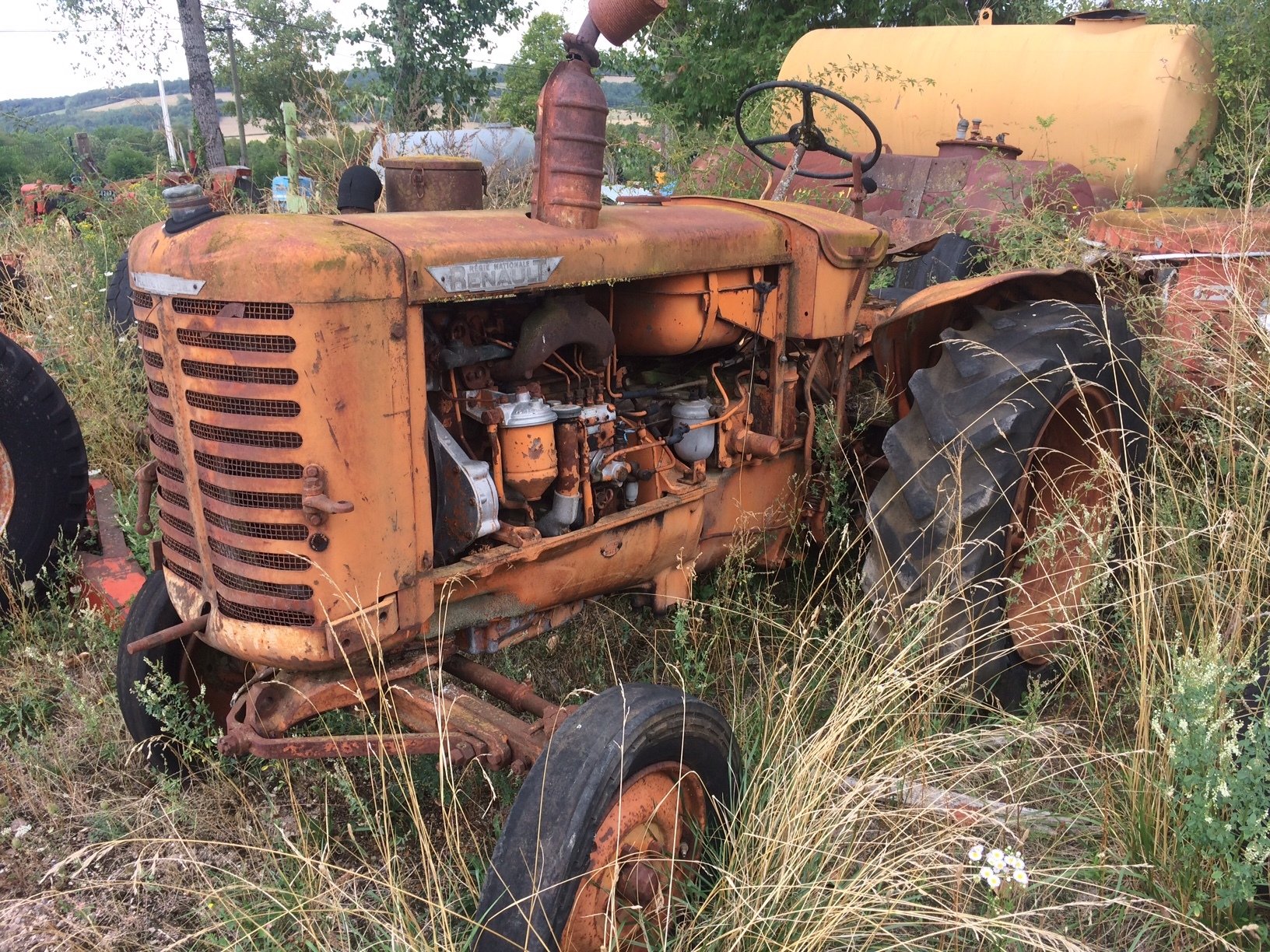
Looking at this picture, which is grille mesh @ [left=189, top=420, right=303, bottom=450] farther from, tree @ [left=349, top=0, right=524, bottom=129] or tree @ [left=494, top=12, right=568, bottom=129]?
tree @ [left=494, top=12, right=568, bottom=129]

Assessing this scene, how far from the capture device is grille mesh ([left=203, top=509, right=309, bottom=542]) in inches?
77.3

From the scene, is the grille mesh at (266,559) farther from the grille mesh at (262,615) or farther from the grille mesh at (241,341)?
the grille mesh at (241,341)

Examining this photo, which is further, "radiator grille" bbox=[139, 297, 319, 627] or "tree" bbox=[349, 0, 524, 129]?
"tree" bbox=[349, 0, 524, 129]

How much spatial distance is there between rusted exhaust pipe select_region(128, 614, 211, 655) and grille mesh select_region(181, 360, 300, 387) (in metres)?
0.59

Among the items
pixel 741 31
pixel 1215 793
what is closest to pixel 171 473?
pixel 1215 793

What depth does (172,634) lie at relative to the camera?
2262 millimetres

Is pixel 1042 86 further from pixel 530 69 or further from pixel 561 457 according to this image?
pixel 530 69

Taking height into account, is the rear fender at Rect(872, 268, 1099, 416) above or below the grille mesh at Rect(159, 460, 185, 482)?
above

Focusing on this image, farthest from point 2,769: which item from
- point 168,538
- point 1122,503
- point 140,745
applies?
point 1122,503

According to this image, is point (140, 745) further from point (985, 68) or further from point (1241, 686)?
point (985, 68)

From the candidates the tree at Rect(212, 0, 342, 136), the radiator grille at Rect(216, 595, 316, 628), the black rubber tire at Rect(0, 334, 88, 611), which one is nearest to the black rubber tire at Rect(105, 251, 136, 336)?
the black rubber tire at Rect(0, 334, 88, 611)

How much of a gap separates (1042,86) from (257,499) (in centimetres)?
739

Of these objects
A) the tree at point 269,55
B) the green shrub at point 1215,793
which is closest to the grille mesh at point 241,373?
the green shrub at point 1215,793

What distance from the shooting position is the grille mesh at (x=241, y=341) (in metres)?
1.86
